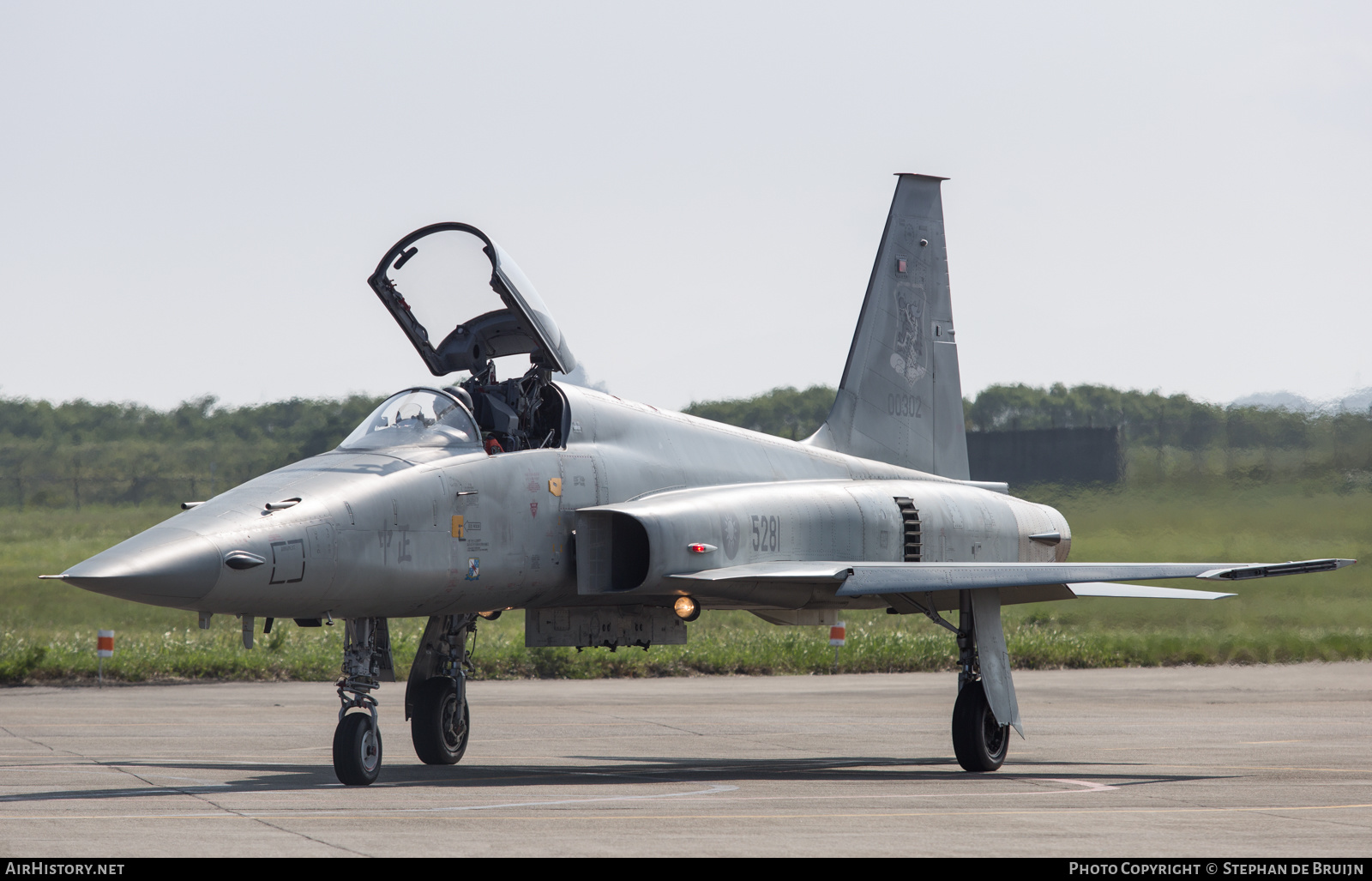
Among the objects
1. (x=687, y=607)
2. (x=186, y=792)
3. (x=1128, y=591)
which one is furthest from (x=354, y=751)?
(x=1128, y=591)

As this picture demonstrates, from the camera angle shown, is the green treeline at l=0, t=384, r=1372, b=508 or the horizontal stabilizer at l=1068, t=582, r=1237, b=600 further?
the green treeline at l=0, t=384, r=1372, b=508

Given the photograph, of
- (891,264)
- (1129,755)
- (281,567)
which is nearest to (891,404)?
(891,264)

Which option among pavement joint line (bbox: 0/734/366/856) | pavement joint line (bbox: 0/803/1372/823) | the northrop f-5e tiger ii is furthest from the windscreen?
pavement joint line (bbox: 0/803/1372/823)

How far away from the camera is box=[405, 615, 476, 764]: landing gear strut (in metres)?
13.0

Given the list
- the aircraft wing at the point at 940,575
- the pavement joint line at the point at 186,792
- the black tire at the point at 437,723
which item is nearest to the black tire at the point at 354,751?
the pavement joint line at the point at 186,792

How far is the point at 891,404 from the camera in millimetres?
16828

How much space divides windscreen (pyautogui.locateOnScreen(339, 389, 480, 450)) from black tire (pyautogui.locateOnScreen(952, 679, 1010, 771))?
4.95 metres

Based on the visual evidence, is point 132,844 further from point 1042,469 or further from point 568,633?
point 1042,469

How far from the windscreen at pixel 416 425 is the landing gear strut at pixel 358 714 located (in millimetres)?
1363

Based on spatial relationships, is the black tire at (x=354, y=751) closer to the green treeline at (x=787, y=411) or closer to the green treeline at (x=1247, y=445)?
the green treeline at (x=1247, y=445)

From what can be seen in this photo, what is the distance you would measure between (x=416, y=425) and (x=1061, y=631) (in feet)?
62.4

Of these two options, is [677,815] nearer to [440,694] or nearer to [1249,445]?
[440,694]

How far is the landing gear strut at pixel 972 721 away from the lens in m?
12.9

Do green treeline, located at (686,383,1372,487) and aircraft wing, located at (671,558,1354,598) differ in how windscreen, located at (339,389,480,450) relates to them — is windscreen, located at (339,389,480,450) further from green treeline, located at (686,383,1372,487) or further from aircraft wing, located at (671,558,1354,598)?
green treeline, located at (686,383,1372,487)
